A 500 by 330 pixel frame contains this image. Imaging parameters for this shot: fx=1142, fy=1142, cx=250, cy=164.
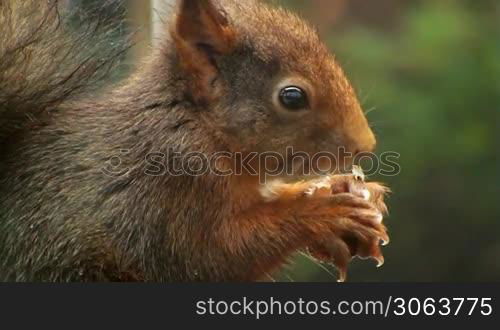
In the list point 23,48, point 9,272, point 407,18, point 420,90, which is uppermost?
point 407,18

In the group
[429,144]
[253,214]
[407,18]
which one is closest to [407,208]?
[429,144]

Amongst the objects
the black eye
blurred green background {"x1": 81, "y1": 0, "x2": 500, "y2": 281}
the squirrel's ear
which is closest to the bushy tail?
the squirrel's ear

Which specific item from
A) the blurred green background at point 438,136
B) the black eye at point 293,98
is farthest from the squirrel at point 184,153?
the blurred green background at point 438,136

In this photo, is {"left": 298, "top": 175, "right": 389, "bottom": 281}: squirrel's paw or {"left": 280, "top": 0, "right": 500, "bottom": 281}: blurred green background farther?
{"left": 280, "top": 0, "right": 500, "bottom": 281}: blurred green background

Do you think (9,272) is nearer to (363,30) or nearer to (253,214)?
(253,214)

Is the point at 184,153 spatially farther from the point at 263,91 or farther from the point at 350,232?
the point at 350,232

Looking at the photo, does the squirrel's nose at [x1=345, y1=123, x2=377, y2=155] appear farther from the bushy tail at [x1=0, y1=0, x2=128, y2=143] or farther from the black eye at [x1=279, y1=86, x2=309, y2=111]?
the bushy tail at [x1=0, y1=0, x2=128, y2=143]
